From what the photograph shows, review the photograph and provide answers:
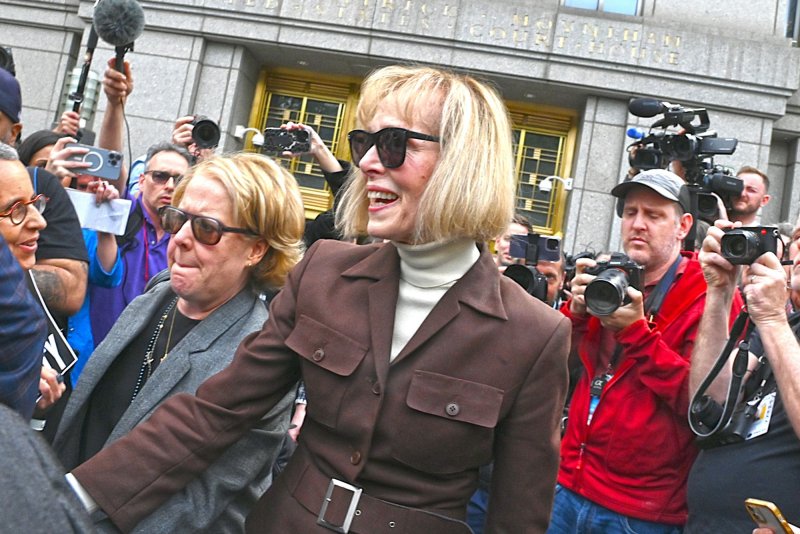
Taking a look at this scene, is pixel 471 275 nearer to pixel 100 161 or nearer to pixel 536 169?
pixel 100 161

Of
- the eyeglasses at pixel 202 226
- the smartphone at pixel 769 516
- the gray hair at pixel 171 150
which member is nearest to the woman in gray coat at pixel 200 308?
the eyeglasses at pixel 202 226

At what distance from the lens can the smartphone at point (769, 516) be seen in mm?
2352

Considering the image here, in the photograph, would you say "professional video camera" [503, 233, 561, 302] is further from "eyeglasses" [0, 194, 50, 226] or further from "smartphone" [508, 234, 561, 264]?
"eyeglasses" [0, 194, 50, 226]

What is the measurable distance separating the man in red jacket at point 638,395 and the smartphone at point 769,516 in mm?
866

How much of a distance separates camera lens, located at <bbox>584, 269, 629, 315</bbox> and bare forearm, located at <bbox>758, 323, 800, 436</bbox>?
533mm

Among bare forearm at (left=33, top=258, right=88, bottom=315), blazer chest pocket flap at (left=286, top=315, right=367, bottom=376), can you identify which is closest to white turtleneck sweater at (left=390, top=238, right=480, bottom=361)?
blazer chest pocket flap at (left=286, top=315, right=367, bottom=376)

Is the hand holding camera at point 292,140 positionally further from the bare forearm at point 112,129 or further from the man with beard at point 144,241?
the bare forearm at point 112,129

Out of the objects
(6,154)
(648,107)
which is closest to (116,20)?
(6,154)

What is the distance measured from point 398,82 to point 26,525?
1716 mm

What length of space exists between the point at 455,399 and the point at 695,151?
2780 mm

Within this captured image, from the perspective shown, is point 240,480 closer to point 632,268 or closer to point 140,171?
point 632,268

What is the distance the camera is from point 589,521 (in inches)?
134

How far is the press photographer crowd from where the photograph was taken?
6.86 feet

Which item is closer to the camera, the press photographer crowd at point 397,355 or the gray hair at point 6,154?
the press photographer crowd at point 397,355
